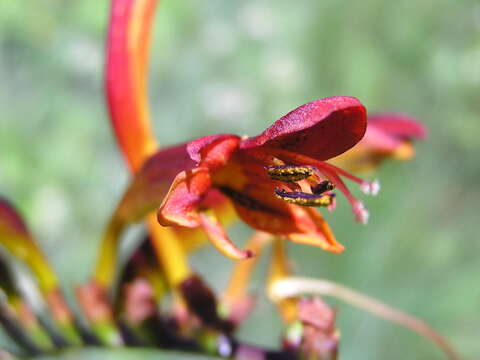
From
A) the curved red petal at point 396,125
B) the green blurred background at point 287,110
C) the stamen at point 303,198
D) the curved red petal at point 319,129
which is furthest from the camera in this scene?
the green blurred background at point 287,110

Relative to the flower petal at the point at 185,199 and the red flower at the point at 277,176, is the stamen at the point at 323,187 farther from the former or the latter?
the flower petal at the point at 185,199

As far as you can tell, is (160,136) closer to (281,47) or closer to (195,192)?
(281,47)

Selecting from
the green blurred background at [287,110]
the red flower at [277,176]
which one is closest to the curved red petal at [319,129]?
the red flower at [277,176]

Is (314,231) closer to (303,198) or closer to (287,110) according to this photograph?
(303,198)

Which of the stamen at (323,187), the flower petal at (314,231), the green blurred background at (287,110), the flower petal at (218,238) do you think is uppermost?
the stamen at (323,187)

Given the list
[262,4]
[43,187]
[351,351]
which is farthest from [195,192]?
[262,4]

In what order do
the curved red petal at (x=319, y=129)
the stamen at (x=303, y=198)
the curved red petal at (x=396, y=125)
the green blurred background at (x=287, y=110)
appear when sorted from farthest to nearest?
the green blurred background at (x=287, y=110)
the curved red petal at (x=396, y=125)
the stamen at (x=303, y=198)
the curved red petal at (x=319, y=129)

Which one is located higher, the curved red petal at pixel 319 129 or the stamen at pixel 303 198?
the curved red petal at pixel 319 129
